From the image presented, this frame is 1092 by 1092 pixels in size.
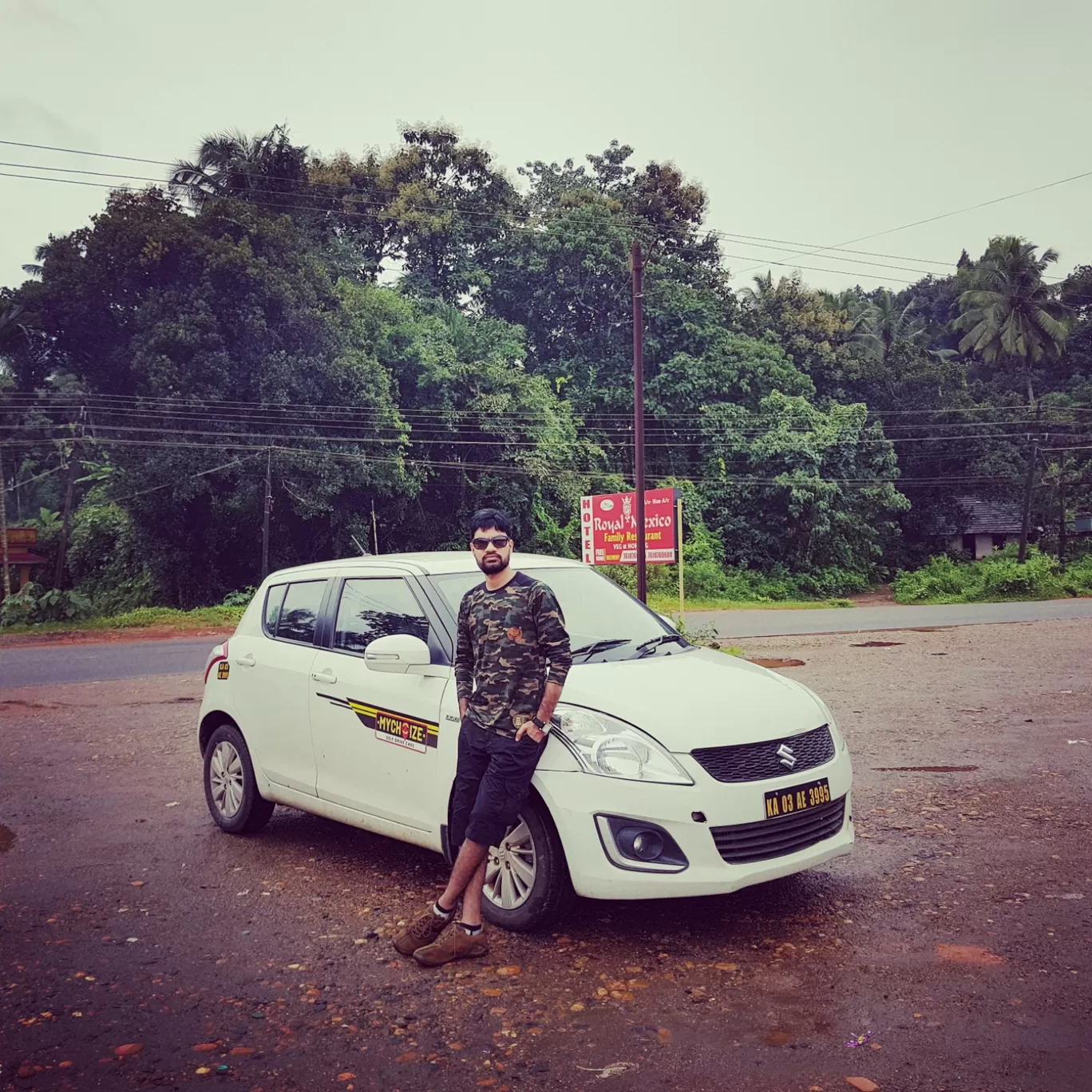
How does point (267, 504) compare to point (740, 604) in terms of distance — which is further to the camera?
point (740, 604)

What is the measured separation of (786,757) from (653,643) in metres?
1.22

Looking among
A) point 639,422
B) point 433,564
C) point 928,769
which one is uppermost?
point 639,422

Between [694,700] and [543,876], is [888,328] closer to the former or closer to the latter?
[694,700]

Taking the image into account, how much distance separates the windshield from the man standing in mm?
854

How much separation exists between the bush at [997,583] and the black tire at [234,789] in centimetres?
3759

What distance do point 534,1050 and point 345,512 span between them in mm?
33068

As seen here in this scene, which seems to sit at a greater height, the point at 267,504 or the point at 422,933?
the point at 267,504

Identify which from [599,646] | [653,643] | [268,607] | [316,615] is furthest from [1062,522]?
[316,615]

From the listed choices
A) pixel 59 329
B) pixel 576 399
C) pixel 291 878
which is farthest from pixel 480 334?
pixel 291 878

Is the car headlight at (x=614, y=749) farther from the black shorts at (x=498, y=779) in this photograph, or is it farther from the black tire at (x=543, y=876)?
the black tire at (x=543, y=876)

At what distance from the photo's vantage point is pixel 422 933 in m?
4.66

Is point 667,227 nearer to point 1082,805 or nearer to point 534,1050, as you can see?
point 1082,805

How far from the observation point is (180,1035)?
3951 mm

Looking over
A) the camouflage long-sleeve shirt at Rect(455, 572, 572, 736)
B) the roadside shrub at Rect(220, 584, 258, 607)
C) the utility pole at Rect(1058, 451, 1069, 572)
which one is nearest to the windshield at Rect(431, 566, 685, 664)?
the camouflage long-sleeve shirt at Rect(455, 572, 572, 736)
